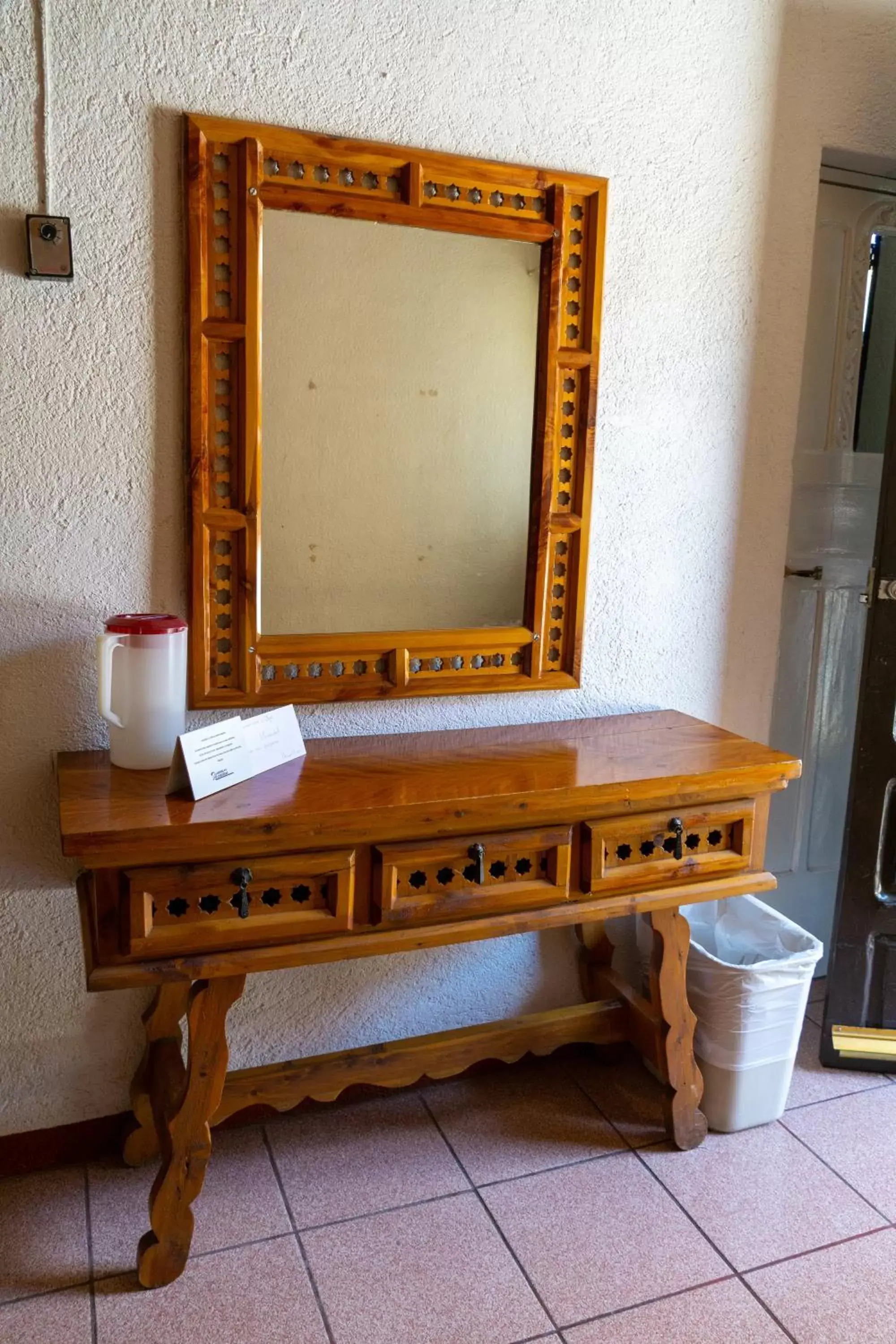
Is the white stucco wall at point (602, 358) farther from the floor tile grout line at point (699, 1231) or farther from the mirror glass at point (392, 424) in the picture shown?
the floor tile grout line at point (699, 1231)

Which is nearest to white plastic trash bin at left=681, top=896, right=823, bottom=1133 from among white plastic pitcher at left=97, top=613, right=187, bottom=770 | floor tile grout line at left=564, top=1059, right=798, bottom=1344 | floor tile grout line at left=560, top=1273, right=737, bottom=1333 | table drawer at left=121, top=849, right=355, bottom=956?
floor tile grout line at left=564, top=1059, right=798, bottom=1344

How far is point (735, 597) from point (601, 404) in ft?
1.96

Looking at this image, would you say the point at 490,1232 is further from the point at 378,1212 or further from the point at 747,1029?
the point at 747,1029

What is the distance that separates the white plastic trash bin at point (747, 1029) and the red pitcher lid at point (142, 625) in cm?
130

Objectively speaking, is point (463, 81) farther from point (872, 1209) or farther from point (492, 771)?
point (872, 1209)

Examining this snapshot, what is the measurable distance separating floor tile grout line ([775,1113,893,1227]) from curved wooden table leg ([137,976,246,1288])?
4.15ft

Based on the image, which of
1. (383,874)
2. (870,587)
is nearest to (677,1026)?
(383,874)

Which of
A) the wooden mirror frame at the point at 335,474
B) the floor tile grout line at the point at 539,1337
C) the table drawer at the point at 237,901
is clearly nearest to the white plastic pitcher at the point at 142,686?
the wooden mirror frame at the point at 335,474

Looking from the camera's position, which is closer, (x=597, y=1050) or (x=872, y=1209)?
(x=872, y=1209)

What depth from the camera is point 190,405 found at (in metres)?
1.86

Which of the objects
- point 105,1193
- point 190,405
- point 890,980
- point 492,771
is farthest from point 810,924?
point 190,405

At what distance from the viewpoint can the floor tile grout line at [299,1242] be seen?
1.70 meters

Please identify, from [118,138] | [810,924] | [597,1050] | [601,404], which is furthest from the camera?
[810,924]

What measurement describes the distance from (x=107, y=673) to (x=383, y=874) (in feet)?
1.92
